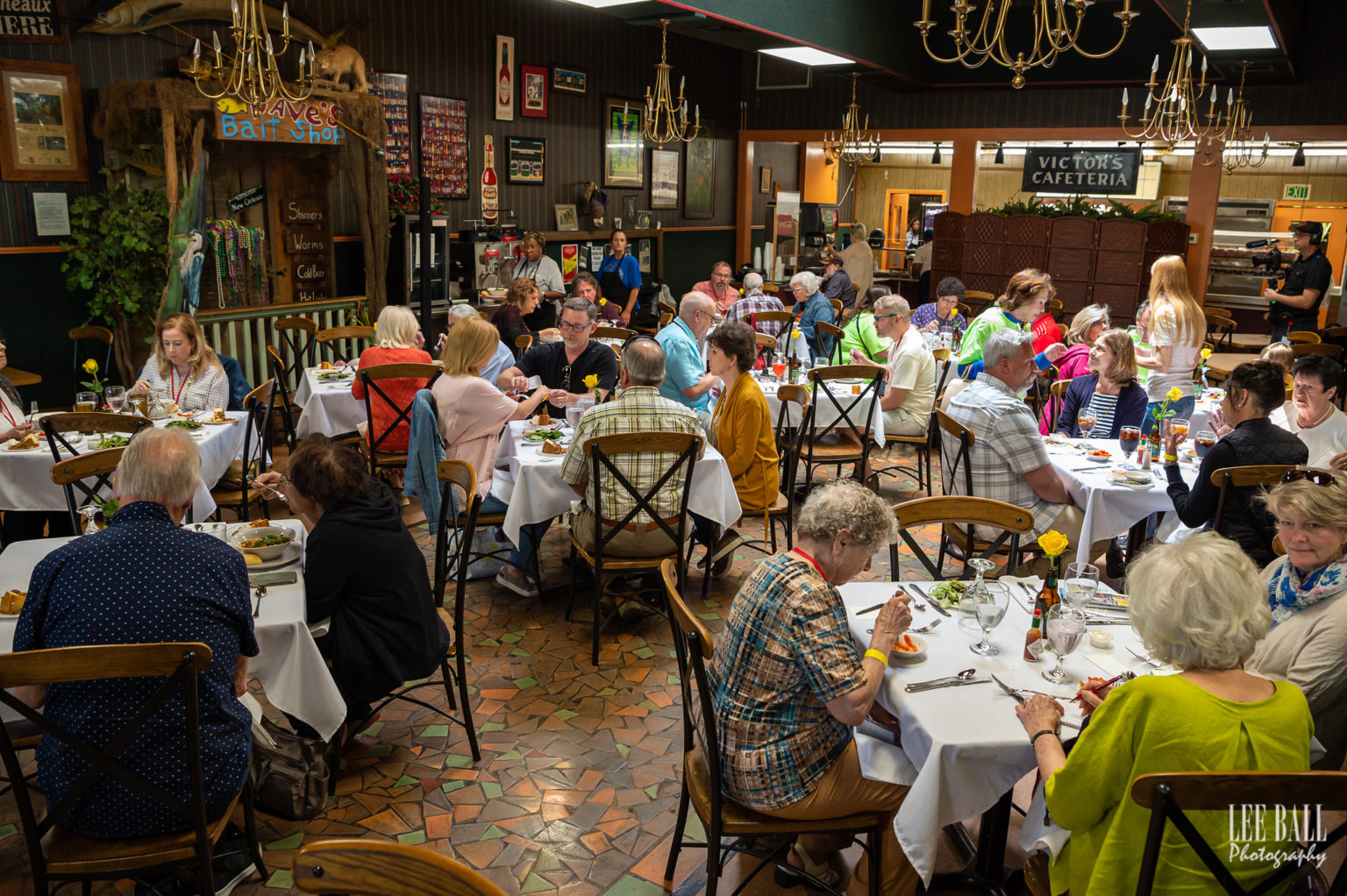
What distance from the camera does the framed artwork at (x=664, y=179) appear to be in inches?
514

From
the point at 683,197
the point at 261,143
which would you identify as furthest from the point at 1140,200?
the point at 261,143

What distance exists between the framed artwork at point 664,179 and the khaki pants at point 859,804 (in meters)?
11.5

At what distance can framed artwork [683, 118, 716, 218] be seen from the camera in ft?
45.0

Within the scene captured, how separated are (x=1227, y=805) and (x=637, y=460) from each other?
268cm

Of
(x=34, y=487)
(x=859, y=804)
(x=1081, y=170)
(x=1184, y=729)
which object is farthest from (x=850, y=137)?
(x=1184, y=729)

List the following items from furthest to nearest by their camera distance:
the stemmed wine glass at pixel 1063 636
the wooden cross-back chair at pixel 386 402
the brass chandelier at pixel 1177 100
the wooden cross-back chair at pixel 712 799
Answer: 1. the brass chandelier at pixel 1177 100
2. the wooden cross-back chair at pixel 386 402
3. the stemmed wine glass at pixel 1063 636
4. the wooden cross-back chair at pixel 712 799

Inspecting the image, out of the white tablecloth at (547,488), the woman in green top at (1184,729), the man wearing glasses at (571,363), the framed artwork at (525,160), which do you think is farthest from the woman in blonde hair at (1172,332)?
the framed artwork at (525,160)

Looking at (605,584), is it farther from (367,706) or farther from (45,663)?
(45,663)

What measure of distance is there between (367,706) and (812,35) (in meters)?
7.18

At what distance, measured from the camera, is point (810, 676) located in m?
2.28

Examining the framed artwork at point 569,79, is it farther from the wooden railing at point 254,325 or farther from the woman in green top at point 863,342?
the woman in green top at point 863,342

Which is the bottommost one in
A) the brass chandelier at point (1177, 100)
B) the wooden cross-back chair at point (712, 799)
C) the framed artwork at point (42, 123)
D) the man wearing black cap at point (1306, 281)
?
the wooden cross-back chair at point (712, 799)

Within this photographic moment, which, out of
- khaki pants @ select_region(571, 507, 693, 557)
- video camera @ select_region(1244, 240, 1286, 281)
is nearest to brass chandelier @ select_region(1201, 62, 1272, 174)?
video camera @ select_region(1244, 240, 1286, 281)

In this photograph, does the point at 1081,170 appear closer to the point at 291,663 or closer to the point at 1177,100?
the point at 1177,100
